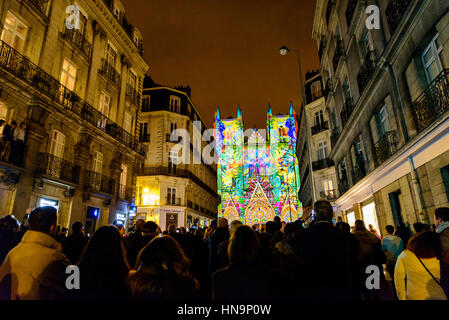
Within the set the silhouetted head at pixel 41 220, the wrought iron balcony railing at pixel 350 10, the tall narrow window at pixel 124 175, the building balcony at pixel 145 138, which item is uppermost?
the building balcony at pixel 145 138

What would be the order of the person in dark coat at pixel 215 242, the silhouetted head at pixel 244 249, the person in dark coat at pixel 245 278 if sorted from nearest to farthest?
the person in dark coat at pixel 245 278
the silhouetted head at pixel 244 249
the person in dark coat at pixel 215 242

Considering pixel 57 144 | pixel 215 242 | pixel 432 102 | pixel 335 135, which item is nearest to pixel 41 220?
pixel 215 242

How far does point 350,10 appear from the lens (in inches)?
525

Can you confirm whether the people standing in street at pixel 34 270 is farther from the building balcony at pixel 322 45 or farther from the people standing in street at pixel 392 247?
the building balcony at pixel 322 45

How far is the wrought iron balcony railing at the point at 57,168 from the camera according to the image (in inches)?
475

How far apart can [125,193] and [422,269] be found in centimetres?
1860

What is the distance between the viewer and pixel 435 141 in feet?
22.3

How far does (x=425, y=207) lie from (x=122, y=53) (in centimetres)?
2070

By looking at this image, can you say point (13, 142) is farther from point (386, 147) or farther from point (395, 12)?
point (395, 12)

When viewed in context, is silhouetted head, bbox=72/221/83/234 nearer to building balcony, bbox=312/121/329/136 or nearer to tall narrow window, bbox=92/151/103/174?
tall narrow window, bbox=92/151/103/174

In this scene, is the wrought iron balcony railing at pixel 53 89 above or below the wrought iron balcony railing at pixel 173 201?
above

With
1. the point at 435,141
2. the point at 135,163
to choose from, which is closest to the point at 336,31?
the point at 435,141

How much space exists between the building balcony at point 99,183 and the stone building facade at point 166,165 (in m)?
10.7

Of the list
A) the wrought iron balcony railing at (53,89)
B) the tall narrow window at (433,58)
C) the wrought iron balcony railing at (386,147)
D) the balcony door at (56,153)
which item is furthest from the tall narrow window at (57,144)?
the tall narrow window at (433,58)
